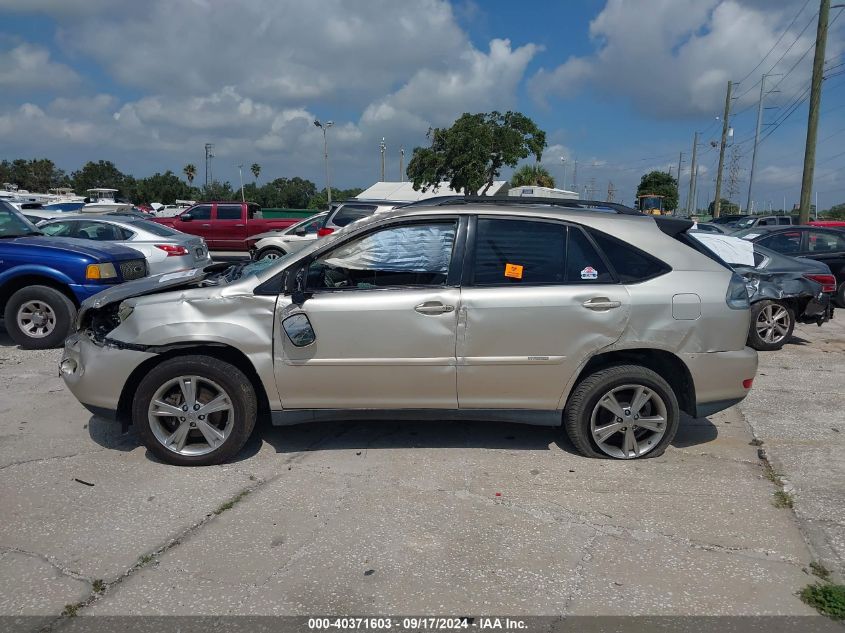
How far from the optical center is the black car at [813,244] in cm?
1184

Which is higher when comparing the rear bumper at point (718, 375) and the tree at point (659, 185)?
the tree at point (659, 185)

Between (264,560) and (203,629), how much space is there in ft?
1.85

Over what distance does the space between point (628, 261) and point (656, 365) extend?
801 mm

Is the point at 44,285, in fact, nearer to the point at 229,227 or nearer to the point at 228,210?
the point at 229,227

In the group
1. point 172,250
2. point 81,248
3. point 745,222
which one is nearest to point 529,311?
point 81,248

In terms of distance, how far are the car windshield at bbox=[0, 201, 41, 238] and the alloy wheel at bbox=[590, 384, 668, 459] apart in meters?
7.78

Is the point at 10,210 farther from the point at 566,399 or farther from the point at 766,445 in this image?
the point at 766,445

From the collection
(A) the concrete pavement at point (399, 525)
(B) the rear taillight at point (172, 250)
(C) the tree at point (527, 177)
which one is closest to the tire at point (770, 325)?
(A) the concrete pavement at point (399, 525)

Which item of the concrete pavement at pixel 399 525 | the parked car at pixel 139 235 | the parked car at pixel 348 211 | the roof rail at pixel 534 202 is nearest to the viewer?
the concrete pavement at pixel 399 525

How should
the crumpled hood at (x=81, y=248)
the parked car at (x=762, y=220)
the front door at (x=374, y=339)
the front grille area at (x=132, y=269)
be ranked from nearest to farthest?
the front door at (x=374, y=339)
the crumpled hood at (x=81, y=248)
the front grille area at (x=132, y=269)
the parked car at (x=762, y=220)

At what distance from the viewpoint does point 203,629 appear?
2.81 m

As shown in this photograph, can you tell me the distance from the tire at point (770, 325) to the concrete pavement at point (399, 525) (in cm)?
362

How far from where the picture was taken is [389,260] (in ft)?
14.8

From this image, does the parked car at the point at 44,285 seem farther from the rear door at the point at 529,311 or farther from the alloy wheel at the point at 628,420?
the alloy wheel at the point at 628,420
